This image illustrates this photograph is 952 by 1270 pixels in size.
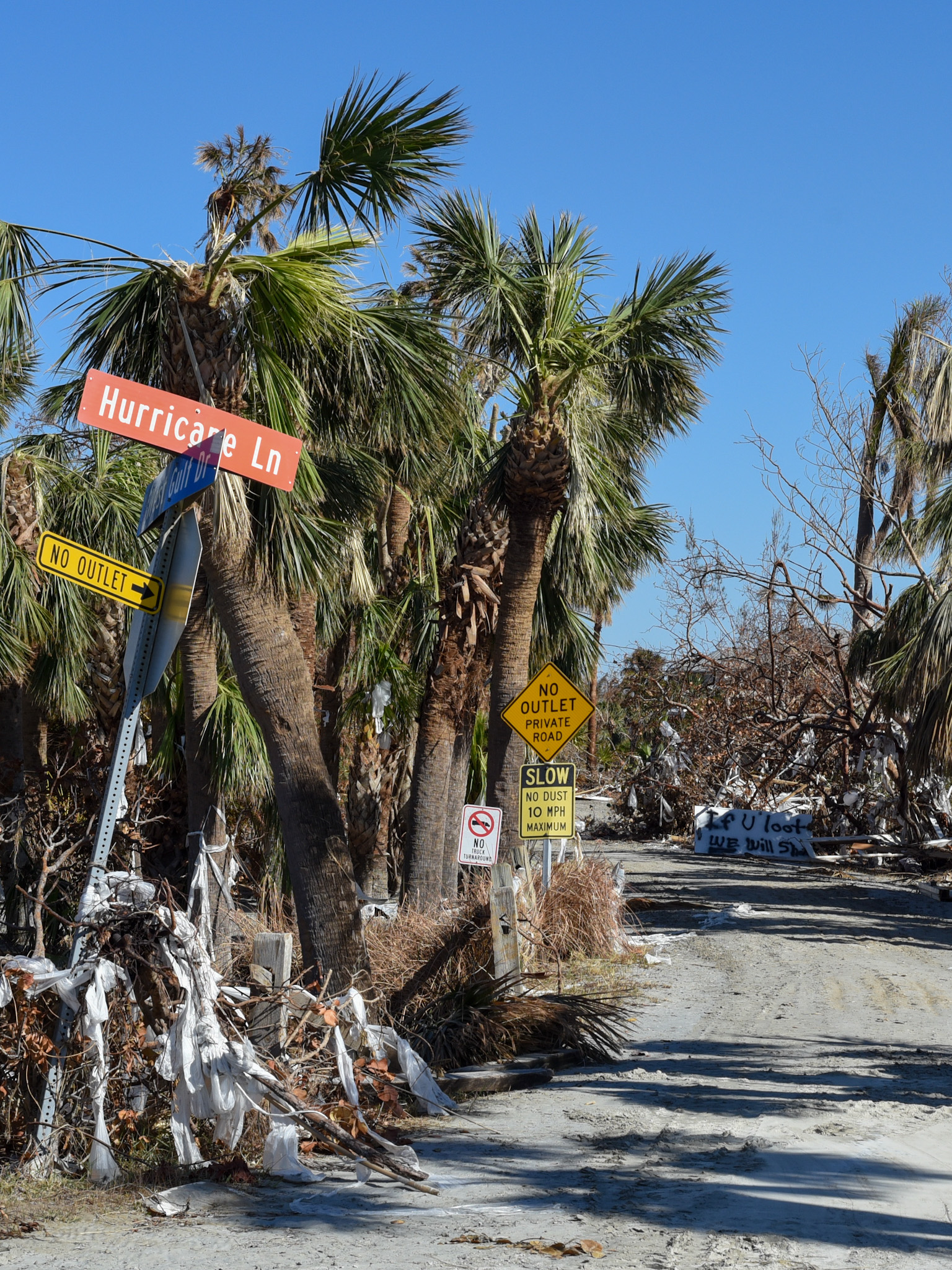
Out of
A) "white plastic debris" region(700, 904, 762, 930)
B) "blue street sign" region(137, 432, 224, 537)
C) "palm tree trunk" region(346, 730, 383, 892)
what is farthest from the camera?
"palm tree trunk" region(346, 730, 383, 892)

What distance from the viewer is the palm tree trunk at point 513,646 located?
12922mm

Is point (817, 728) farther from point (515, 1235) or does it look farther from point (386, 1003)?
point (515, 1235)

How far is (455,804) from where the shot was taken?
14.8m

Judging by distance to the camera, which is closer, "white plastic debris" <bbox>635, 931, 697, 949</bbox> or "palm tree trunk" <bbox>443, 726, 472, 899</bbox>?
"white plastic debris" <bbox>635, 931, 697, 949</bbox>

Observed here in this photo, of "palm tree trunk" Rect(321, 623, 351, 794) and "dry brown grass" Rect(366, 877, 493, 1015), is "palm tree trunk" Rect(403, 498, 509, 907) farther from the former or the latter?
"palm tree trunk" Rect(321, 623, 351, 794)

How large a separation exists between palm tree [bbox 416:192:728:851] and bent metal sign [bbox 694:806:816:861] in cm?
1132

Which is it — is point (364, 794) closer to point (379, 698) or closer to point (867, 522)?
point (379, 698)

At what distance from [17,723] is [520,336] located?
7.39 meters

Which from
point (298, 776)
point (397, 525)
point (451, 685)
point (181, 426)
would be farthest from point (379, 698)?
point (181, 426)

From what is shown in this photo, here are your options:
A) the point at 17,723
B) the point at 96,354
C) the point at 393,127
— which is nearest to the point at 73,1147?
the point at 96,354

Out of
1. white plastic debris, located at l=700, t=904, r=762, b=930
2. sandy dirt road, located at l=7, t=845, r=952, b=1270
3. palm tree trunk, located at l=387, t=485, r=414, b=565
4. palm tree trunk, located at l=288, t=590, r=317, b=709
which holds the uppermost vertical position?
palm tree trunk, located at l=387, t=485, r=414, b=565

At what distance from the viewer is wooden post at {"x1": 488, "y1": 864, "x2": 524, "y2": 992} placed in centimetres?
846

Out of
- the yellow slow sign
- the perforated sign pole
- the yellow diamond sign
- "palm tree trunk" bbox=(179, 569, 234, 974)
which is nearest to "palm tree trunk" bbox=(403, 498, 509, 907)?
the yellow diamond sign

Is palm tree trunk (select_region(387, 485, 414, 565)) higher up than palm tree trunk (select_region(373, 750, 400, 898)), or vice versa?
palm tree trunk (select_region(387, 485, 414, 565))
